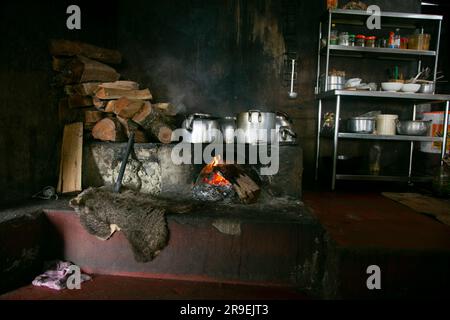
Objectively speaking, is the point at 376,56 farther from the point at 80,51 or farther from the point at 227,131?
the point at 80,51

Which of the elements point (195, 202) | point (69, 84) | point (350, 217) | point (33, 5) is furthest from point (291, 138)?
point (33, 5)

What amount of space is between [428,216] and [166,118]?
9.50 feet

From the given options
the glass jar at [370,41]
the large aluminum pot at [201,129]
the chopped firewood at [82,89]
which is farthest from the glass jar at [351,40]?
the chopped firewood at [82,89]

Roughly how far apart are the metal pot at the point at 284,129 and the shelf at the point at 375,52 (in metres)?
1.39

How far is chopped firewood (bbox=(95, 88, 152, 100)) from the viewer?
3.54m

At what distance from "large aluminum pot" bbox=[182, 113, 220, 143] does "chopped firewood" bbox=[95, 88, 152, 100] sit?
2.02 feet

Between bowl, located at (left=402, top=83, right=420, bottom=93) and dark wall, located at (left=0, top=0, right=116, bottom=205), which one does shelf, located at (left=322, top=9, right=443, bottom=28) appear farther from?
dark wall, located at (left=0, top=0, right=116, bottom=205)

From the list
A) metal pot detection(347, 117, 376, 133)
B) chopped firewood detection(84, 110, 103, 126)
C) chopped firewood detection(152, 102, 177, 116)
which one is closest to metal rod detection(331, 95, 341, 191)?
metal pot detection(347, 117, 376, 133)

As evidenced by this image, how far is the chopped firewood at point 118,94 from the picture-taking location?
3.54m

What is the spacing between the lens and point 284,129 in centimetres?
370

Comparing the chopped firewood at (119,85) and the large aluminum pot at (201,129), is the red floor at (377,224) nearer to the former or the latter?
the large aluminum pot at (201,129)

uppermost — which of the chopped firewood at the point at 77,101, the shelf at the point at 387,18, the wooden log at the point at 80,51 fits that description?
the shelf at the point at 387,18

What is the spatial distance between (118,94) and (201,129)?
3.24 feet

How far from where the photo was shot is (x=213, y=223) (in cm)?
265
